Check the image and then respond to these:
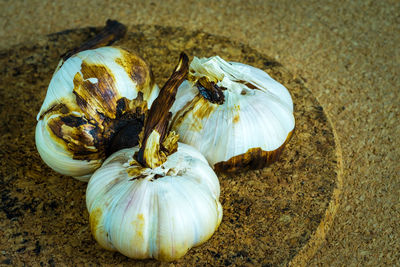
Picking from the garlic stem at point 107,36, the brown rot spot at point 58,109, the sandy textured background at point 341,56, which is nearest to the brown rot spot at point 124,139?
the brown rot spot at point 58,109

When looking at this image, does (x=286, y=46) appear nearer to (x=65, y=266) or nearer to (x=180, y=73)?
(x=180, y=73)

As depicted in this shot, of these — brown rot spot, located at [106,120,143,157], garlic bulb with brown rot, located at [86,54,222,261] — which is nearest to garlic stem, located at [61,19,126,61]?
brown rot spot, located at [106,120,143,157]

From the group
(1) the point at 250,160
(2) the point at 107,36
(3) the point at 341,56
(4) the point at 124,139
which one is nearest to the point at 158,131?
(4) the point at 124,139

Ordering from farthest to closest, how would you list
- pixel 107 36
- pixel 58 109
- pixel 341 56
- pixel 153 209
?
pixel 341 56
pixel 107 36
pixel 58 109
pixel 153 209

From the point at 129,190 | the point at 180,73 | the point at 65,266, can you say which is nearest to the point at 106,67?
the point at 180,73

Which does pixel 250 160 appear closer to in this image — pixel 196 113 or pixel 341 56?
pixel 196 113

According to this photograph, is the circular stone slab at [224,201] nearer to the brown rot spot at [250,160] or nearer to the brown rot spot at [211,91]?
the brown rot spot at [250,160]

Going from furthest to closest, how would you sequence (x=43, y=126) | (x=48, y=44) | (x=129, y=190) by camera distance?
(x=48, y=44) < (x=43, y=126) < (x=129, y=190)
